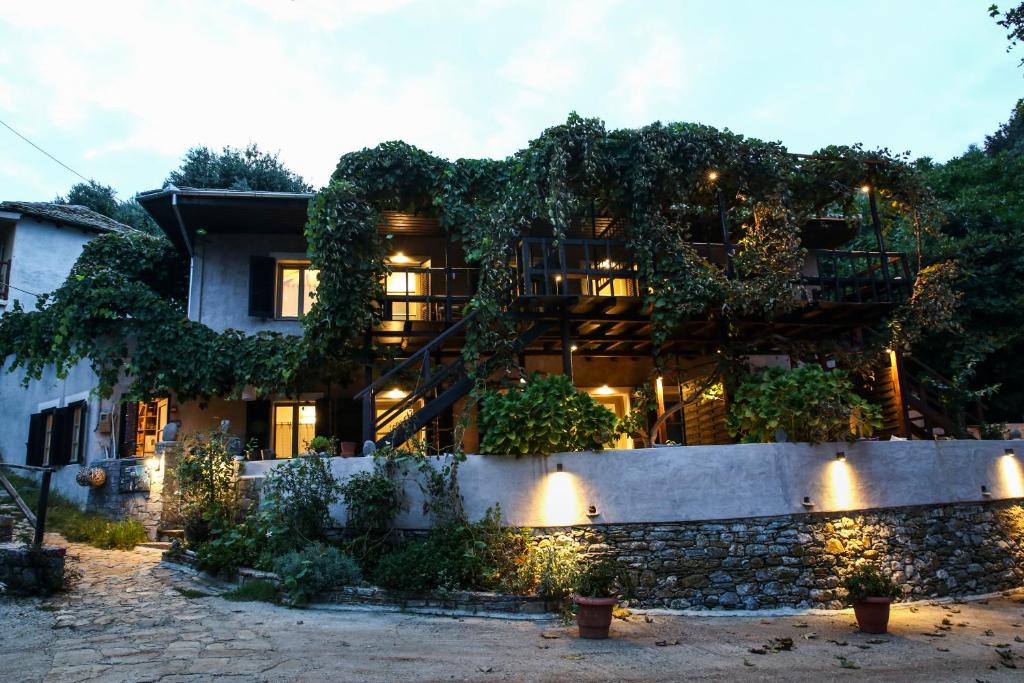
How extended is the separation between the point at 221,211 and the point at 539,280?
6.53 metres

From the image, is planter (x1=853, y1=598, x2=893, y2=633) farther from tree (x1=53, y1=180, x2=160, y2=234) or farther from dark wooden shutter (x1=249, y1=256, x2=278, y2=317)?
tree (x1=53, y1=180, x2=160, y2=234)

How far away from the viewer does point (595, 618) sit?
7.44 metres

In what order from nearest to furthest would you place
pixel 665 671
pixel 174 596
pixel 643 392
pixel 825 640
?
pixel 665 671 → pixel 825 640 → pixel 174 596 → pixel 643 392

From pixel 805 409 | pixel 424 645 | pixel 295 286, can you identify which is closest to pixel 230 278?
pixel 295 286

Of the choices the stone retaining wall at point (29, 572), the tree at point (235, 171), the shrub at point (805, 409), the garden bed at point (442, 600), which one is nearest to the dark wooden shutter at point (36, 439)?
the stone retaining wall at point (29, 572)

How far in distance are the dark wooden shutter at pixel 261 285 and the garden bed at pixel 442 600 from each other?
7336mm

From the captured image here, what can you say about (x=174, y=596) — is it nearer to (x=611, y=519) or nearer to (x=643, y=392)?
(x=611, y=519)

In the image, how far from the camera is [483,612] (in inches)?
324

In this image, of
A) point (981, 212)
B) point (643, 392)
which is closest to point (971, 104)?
point (981, 212)

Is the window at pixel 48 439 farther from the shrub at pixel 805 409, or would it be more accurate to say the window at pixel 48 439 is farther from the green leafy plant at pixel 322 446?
the shrub at pixel 805 409

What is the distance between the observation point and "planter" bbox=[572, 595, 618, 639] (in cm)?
743

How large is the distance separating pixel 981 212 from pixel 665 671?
18791 millimetres

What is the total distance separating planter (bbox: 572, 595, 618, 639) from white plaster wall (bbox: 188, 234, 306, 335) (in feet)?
29.8

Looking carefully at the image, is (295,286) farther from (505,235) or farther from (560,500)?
(560,500)
